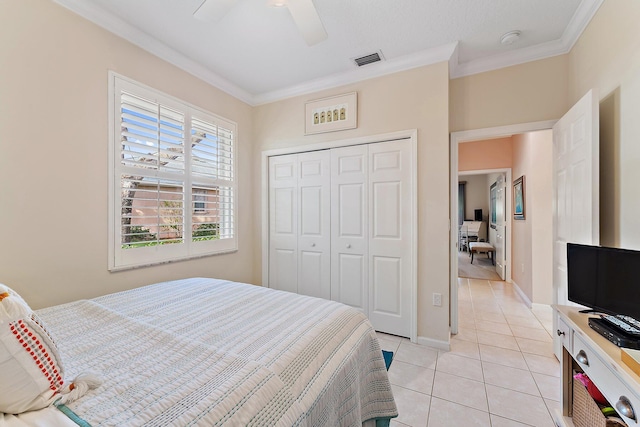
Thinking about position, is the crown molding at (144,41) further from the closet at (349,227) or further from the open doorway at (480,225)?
the open doorway at (480,225)

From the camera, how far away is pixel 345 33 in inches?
87.6

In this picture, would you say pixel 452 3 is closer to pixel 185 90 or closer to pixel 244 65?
pixel 244 65

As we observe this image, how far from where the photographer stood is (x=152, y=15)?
79.6 inches

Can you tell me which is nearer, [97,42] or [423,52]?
[97,42]

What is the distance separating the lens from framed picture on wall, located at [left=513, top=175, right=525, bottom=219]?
404 cm

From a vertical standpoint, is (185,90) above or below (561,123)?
above

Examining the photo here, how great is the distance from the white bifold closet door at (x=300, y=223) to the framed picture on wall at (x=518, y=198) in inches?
127

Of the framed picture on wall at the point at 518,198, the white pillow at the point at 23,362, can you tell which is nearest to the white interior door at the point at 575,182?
the framed picture on wall at the point at 518,198

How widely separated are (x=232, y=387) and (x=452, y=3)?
2662 mm

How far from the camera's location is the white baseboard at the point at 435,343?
2.43 metres

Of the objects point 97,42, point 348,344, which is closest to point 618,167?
point 348,344

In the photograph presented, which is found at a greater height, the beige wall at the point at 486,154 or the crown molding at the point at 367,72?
the crown molding at the point at 367,72

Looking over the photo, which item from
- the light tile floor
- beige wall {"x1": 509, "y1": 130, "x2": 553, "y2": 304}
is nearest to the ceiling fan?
the light tile floor

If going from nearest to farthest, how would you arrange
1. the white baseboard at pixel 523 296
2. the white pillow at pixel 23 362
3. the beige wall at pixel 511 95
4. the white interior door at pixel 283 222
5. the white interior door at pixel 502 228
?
the white pillow at pixel 23 362
the beige wall at pixel 511 95
the white interior door at pixel 283 222
the white baseboard at pixel 523 296
the white interior door at pixel 502 228
